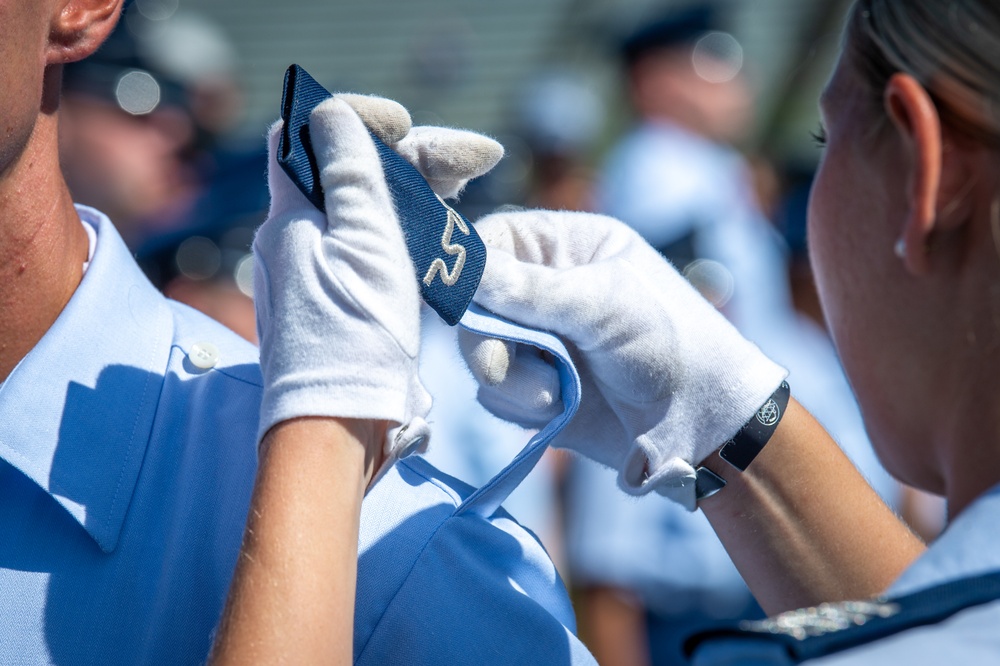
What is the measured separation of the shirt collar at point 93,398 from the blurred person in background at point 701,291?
155 cm

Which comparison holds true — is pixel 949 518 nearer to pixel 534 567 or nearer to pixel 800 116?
pixel 534 567

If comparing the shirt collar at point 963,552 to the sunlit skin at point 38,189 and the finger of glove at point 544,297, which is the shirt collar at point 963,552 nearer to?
the finger of glove at point 544,297

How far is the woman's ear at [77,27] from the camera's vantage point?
5.06ft

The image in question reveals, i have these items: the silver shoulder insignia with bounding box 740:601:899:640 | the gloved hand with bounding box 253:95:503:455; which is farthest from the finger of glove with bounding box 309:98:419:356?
the silver shoulder insignia with bounding box 740:601:899:640

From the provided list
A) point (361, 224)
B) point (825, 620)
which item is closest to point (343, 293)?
point (361, 224)

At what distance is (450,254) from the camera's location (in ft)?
4.32

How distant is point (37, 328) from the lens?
1563 millimetres

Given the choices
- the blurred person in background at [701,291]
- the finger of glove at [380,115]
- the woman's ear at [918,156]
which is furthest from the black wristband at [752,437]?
the blurred person in background at [701,291]

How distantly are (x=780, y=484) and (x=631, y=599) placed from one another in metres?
2.06

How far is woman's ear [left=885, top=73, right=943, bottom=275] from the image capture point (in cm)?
112

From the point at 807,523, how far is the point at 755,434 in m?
0.15

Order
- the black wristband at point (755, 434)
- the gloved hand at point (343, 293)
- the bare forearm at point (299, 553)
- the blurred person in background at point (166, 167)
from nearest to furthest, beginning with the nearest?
the bare forearm at point (299, 553) < the gloved hand at point (343, 293) < the black wristband at point (755, 434) < the blurred person in background at point (166, 167)

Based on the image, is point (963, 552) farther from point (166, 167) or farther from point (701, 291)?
point (166, 167)

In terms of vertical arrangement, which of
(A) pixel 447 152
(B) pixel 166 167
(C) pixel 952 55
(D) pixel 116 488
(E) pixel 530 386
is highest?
(C) pixel 952 55
